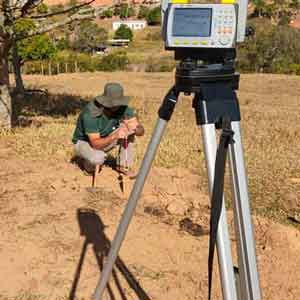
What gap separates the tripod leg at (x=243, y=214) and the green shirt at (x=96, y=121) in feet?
9.15

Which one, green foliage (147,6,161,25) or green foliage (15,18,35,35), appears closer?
green foliage (147,6,161,25)

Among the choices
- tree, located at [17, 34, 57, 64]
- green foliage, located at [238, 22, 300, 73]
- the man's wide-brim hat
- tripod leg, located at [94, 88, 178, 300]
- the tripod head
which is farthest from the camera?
green foliage, located at [238, 22, 300, 73]

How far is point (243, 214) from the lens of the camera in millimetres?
1630

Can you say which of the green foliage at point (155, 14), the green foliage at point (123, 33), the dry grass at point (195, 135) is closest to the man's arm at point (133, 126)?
the dry grass at point (195, 135)

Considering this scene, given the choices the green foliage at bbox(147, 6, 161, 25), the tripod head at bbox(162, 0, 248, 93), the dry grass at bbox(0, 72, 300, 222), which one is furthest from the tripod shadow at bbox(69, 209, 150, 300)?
the tripod head at bbox(162, 0, 248, 93)

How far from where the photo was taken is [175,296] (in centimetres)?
290

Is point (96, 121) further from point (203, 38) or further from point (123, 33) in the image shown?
point (123, 33)

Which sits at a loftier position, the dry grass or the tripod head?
the tripod head

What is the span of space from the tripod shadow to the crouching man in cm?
66

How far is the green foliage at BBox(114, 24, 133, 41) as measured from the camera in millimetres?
41812

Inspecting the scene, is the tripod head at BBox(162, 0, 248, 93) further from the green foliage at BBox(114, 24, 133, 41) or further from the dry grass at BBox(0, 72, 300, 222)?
the green foliage at BBox(114, 24, 133, 41)

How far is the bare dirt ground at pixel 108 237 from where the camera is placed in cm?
299

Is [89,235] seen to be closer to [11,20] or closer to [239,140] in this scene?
[239,140]

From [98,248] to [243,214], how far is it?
1908 millimetres
